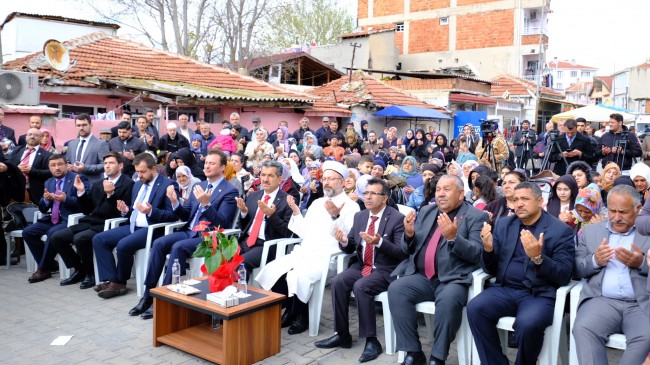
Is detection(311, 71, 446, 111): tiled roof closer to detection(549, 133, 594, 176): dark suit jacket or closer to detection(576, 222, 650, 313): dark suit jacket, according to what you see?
detection(549, 133, 594, 176): dark suit jacket

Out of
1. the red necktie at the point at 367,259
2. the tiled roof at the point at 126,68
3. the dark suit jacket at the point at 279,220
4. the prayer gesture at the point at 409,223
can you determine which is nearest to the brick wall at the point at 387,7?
the tiled roof at the point at 126,68

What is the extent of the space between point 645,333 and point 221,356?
9.57 ft

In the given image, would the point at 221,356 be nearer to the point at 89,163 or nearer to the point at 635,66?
the point at 89,163

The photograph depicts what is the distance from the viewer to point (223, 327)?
3961 mm

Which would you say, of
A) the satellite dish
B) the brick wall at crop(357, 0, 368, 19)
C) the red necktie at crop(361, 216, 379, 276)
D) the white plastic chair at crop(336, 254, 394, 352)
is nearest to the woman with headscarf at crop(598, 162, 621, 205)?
the red necktie at crop(361, 216, 379, 276)

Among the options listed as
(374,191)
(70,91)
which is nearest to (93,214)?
(374,191)

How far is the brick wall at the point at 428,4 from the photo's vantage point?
37.0m

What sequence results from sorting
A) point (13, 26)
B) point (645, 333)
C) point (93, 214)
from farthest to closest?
point (13, 26) → point (93, 214) → point (645, 333)

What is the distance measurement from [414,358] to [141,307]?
9.06 feet

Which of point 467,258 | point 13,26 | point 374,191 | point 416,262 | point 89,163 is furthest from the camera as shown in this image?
point 13,26

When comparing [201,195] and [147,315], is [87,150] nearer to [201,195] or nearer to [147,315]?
[201,195]

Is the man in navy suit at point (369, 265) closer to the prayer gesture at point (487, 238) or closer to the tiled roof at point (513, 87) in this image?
the prayer gesture at point (487, 238)

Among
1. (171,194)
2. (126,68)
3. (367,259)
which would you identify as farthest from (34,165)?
(126,68)

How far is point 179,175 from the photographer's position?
6707 mm
